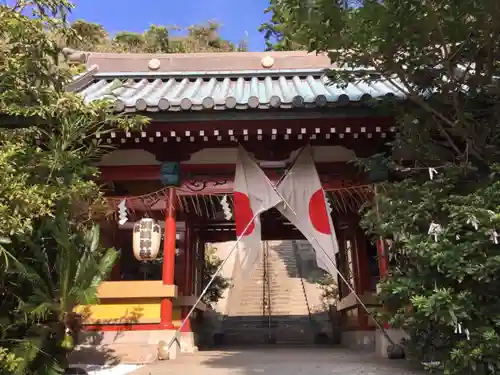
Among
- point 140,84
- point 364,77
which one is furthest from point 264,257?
point 364,77

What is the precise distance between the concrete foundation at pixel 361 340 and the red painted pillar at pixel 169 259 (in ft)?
10.9

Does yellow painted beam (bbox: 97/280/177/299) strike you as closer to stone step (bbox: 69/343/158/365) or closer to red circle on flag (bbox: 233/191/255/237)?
stone step (bbox: 69/343/158/365)

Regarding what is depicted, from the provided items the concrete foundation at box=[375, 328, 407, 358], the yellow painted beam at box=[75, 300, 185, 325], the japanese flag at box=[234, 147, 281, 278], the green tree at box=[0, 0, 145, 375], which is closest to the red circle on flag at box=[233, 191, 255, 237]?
the japanese flag at box=[234, 147, 281, 278]

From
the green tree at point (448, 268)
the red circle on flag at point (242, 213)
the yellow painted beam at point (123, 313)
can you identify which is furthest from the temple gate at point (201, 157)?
the green tree at point (448, 268)

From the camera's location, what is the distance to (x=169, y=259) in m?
6.54

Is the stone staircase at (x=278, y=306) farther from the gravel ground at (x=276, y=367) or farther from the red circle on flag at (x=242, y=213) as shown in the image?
the gravel ground at (x=276, y=367)

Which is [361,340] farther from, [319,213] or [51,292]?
[51,292]

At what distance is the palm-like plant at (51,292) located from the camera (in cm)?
450

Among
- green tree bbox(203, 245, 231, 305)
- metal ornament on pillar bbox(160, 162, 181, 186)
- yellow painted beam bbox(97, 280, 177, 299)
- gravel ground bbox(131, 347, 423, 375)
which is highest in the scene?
metal ornament on pillar bbox(160, 162, 181, 186)

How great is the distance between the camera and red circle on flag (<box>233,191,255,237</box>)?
6.48m

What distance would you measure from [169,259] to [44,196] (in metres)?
2.44

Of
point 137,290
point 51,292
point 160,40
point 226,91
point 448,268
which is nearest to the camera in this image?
point 448,268

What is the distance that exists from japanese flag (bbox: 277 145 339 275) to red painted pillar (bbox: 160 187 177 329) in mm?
1581

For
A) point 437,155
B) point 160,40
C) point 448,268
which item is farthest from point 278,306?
point 160,40
